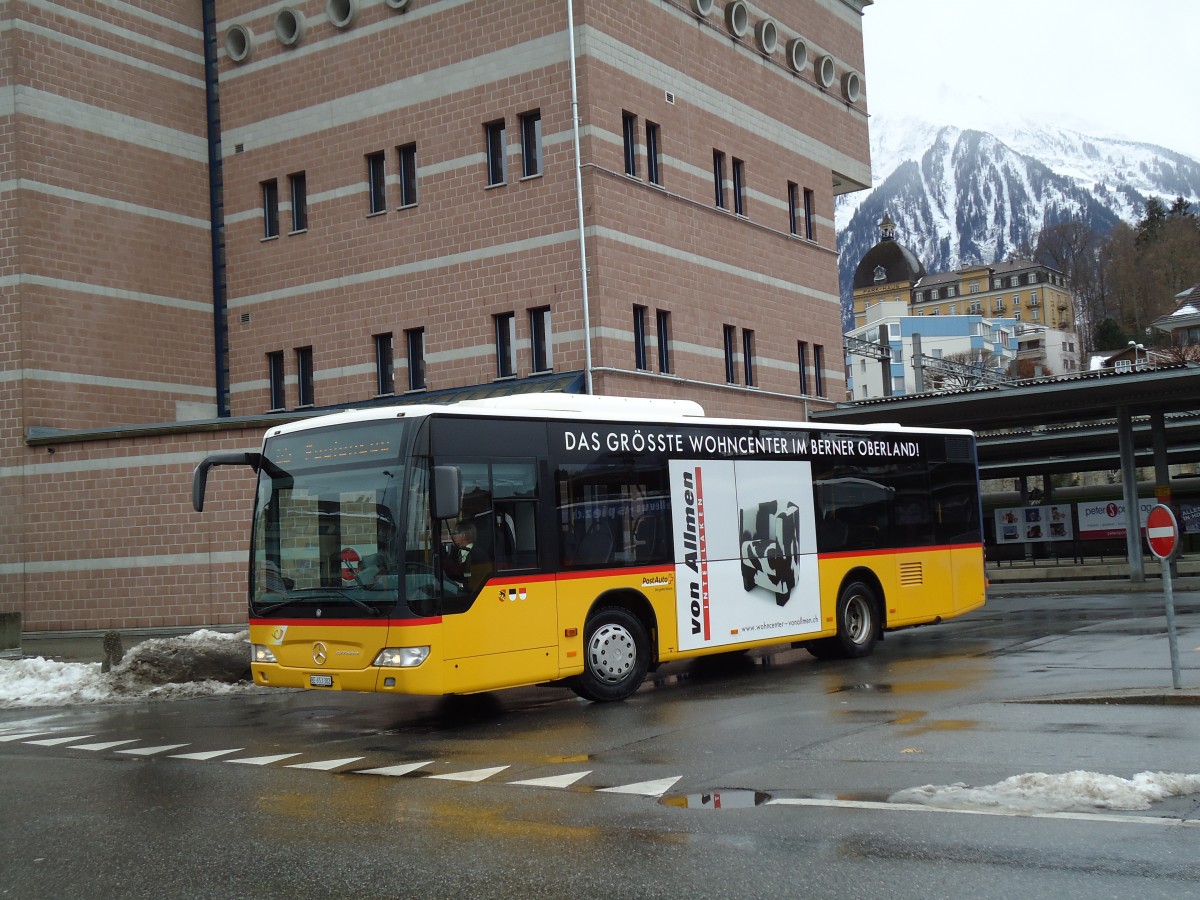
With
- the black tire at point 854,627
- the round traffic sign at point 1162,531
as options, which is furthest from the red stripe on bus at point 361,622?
the black tire at point 854,627

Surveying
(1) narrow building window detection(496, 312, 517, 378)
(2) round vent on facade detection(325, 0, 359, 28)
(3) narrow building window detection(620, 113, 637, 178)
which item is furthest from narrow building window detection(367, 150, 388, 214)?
(3) narrow building window detection(620, 113, 637, 178)

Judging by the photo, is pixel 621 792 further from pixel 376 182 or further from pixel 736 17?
A: pixel 736 17

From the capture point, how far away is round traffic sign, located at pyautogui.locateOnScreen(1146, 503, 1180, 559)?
1117 centimetres

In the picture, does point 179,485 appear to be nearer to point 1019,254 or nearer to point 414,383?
point 414,383

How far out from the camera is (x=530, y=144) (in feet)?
93.0

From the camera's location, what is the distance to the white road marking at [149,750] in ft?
37.3

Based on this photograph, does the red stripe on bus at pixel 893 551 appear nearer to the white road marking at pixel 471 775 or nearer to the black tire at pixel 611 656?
the black tire at pixel 611 656

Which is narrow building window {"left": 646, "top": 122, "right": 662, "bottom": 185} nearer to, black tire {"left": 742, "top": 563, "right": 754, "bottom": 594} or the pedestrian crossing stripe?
black tire {"left": 742, "top": 563, "right": 754, "bottom": 594}

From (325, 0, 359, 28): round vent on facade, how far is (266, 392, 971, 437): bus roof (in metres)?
18.7

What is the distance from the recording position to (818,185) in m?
36.4

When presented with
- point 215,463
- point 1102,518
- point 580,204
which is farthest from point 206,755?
point 1102,518

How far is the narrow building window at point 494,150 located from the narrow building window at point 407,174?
83.2 inches

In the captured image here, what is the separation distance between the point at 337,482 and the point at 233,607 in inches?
558

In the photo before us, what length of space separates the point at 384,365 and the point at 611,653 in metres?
18.1
